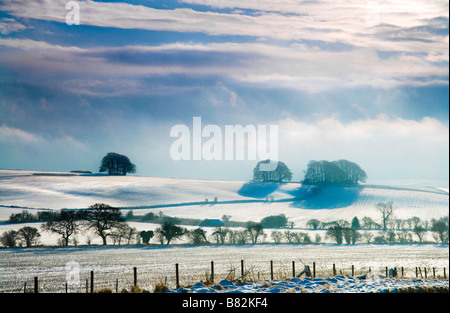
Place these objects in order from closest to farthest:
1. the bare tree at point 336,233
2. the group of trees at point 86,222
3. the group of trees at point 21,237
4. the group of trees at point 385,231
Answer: the group of trees at point 21,237 → the group of trees at point 86,222 → the bare tree at point 336,233 → the group of trees at point 385,231

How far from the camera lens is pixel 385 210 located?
5778 centimetres

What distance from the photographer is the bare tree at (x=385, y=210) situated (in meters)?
53.9

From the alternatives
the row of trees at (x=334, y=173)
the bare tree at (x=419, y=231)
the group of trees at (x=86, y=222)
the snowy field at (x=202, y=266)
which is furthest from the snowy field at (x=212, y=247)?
the bare tree at (x=419, y=231)

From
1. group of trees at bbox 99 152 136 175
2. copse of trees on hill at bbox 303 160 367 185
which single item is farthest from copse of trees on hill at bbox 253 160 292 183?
group of trees at bbox 99 152 136 175

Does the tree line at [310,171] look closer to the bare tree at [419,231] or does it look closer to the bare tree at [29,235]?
the bare tree at [419,231]

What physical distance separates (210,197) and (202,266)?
113 ft

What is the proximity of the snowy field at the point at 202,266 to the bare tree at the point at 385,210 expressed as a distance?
41.4ft

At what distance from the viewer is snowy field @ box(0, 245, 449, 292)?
51.5 feet

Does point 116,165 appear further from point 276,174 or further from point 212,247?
point 212,247

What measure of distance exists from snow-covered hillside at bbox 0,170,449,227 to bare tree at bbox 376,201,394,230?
84 centimetres

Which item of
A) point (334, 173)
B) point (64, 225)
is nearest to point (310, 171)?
point (334, 173)

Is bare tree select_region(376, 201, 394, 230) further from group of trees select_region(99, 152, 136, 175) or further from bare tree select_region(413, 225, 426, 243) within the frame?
group of trees select_region(99, 152, 136, 175)

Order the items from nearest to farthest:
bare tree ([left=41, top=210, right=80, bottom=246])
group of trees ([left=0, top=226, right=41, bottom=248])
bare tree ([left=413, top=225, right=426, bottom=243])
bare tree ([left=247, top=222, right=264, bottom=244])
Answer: group of trees ([left=0, top=226, right=41, bottom=248]) < bare tree ([left=41, top=210, right=80, bottom=246]) < bare tree ([left=247, top=222, right=264, bottom=244]) < bare tree ([left=413, top=225, right=426, bottom=243])
